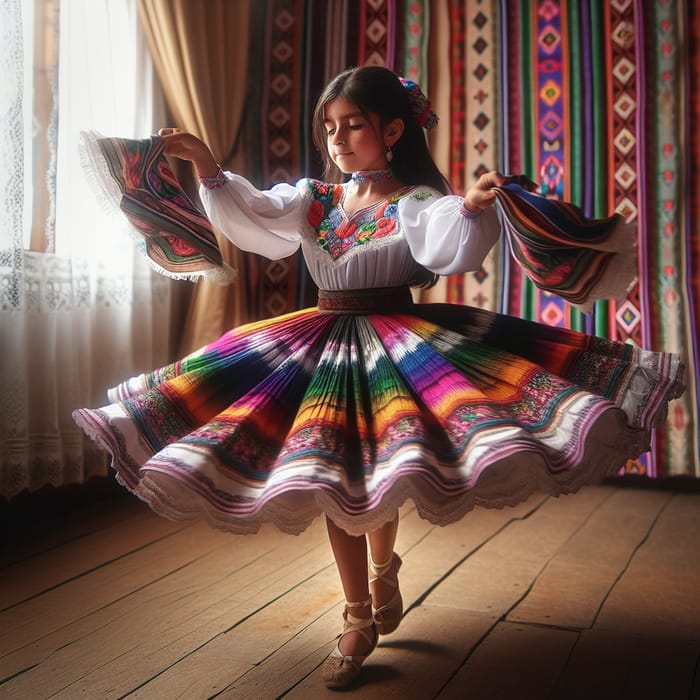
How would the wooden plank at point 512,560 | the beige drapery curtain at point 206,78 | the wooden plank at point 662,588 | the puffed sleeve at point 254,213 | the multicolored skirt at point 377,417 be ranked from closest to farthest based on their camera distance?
the multicolored skirt at point 377,417 < the puffed sleeve at point 254,213 < the wooden plank at point 662,588 < the wooden plank at point 512,560 < the beige drapery curtain at point 206,78

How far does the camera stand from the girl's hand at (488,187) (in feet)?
4.49

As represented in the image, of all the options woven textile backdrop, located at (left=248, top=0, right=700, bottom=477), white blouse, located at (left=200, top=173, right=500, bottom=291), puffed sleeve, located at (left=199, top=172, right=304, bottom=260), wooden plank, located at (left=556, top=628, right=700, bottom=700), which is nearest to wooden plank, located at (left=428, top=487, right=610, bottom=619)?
wooden plank, located at (left=556, top=628, right=700, bottom=700)

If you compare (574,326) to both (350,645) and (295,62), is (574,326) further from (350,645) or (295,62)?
(350,645)

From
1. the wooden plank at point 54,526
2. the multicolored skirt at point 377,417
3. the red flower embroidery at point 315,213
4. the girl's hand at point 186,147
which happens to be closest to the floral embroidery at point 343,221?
the red flower embroidery at point 315,213

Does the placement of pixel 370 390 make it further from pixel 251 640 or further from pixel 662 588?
pixel 662 588

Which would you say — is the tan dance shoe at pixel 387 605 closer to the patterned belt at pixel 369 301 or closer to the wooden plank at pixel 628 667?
the wooden plank at pixel 628 667

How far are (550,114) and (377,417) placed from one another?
1.76 metres

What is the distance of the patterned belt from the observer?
154 centimetres

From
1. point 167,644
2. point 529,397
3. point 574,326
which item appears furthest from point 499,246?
point 167,644

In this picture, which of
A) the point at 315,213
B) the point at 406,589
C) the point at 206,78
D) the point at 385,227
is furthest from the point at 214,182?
the point at 206,78

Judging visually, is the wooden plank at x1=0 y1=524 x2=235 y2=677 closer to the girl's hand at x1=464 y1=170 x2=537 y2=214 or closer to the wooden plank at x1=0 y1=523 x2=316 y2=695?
the wooden plank at x1=0 y1=523 x2=316 y2=695

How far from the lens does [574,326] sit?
108 inches

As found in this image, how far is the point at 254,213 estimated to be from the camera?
159 cm

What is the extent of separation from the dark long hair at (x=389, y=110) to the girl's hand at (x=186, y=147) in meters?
0.22
